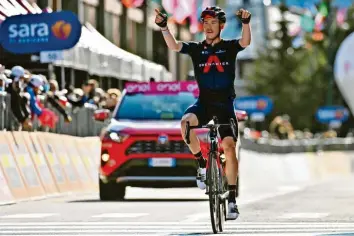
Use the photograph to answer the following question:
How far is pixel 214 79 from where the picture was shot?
1452 centimetres

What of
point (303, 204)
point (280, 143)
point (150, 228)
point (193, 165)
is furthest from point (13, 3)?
point (280, 143)

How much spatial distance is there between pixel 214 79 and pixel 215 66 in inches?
5.3

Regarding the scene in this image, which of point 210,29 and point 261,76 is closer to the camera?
point 210,29

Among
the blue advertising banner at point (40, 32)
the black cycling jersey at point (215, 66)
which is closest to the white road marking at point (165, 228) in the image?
the black cycling jersey at point (215, 66)

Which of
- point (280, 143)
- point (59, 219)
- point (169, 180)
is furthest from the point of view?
point (280, 143)

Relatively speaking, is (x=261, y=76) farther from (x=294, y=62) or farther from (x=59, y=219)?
(x=59, y=219)

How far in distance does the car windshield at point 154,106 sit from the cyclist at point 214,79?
27.4ft

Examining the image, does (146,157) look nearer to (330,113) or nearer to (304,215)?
(304,215)

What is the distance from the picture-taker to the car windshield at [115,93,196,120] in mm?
23016

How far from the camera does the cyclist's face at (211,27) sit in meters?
14.4

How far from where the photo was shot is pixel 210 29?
14500 mm

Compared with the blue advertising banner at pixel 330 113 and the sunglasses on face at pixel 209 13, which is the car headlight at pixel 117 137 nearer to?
the sunglasses on face at pixel 209 13

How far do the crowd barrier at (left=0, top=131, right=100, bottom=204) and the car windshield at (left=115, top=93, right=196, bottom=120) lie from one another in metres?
1.50

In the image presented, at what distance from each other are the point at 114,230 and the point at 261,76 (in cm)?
7911
